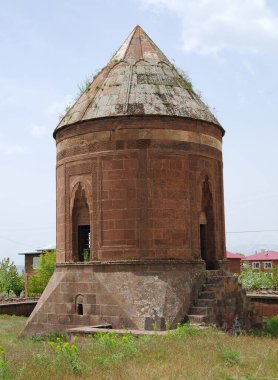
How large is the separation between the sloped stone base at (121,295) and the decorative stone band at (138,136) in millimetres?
3593

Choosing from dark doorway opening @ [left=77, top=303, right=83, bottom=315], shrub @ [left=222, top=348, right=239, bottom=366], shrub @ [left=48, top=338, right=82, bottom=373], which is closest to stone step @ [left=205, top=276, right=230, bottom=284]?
dark doorway opening @ [left=77, top=303, right=83, bottom=315]

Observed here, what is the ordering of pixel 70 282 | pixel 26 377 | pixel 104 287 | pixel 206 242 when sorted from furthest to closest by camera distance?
pixel 206 242 < pixel 70 282 < pixel 104 287 < pixel 26 377

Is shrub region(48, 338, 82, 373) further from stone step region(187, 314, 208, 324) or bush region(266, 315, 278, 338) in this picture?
bush region(266, 315, 278, 338)

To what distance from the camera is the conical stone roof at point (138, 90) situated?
15336mm

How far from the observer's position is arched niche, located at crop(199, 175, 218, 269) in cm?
1631

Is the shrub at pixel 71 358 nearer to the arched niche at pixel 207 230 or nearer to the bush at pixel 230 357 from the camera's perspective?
the bush at pixel 230 357

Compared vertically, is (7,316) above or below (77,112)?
below

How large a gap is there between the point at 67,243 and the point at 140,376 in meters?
9.07

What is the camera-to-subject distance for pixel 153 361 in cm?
834

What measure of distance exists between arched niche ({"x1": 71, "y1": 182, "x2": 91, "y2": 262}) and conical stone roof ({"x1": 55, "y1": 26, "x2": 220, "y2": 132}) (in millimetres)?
2310

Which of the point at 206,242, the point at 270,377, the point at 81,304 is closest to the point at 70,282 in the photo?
the point at 81,304

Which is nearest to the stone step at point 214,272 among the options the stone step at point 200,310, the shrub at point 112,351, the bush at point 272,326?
the stone step at point 200,310

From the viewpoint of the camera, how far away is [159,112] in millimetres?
15109

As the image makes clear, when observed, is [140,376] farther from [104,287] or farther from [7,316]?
[7,316]
